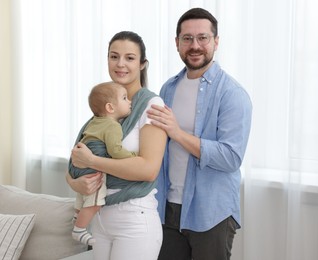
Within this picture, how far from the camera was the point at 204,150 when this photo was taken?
1.92 metres

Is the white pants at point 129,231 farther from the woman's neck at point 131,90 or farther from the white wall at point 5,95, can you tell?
the white wall at point 5,95

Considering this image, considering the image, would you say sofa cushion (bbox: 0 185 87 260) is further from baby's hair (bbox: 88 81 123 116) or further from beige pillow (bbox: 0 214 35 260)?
baby's hair (bbox: 88 81 123 116)

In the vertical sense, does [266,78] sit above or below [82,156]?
above

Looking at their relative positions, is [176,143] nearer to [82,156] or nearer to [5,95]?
[82,156]

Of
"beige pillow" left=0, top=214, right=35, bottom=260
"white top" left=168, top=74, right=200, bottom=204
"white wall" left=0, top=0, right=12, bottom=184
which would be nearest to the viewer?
"white top" left=168, top=74, right=200, bottom=204

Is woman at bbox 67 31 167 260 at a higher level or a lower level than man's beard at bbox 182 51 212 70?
lower

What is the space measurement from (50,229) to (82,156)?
31.5 inches

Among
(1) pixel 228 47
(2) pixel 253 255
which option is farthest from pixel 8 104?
(2) pixel 253 255

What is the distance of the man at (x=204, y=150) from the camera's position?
1940mm

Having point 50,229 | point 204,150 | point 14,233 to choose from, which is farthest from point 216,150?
point 14,233

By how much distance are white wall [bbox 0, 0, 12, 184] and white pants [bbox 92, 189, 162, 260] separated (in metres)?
2.19

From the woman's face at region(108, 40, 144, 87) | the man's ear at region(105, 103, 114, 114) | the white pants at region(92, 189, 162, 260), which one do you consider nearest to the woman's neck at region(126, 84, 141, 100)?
the woman's face at region(108, 40, 144, 87)

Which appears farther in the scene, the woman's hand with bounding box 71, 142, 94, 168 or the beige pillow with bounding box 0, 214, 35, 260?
the beige pillow with bounding box 0, 214, 35, 260

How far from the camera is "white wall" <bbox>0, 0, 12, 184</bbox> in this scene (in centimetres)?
373
